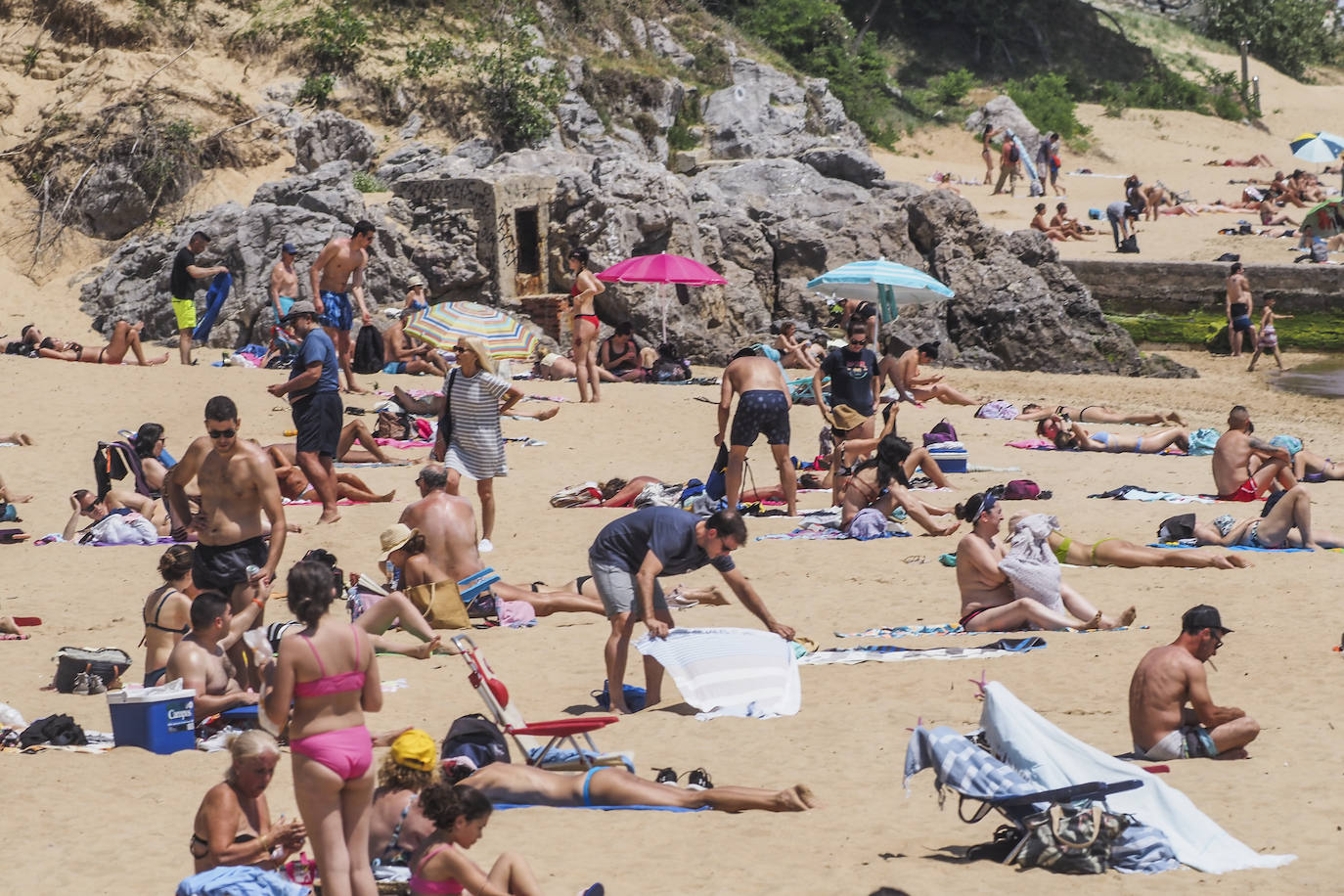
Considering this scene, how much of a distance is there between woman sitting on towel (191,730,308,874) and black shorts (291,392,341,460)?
5.36 m

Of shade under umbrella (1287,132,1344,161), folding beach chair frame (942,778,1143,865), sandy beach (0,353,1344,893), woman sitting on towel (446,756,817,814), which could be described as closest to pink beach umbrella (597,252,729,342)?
sandy beach (0,353,1344,893)

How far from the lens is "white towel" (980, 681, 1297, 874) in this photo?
16.2 ft

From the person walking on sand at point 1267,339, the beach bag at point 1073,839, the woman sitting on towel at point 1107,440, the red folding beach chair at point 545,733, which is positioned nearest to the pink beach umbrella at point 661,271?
the woman sitting on towel at point 1107,440

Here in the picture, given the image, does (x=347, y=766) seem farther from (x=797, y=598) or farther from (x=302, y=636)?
(x=797, y=598)

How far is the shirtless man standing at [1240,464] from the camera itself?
11.1m

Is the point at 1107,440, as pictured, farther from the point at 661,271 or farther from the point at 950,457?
the point at 661,271

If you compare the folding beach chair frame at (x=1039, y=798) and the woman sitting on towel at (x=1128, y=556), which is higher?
the folding beach chair frame at (x=1039, y=798)

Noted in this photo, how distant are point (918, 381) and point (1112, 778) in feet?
36.4

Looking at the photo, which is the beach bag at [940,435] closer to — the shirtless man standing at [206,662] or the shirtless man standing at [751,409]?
the shirtless man standing at [751,409]

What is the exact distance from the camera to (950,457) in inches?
497

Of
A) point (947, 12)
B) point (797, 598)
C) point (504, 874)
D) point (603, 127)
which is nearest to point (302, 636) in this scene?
point (504, 874)

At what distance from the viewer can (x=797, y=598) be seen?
905cm

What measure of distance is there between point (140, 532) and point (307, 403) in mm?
1386

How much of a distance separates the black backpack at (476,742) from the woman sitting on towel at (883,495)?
4.89 metres
